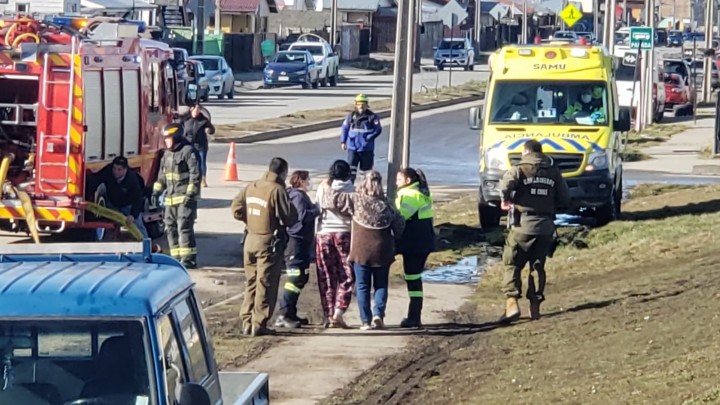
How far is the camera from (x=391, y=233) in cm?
1302

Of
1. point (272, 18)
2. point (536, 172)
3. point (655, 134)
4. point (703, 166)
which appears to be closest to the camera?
point (536, 172)

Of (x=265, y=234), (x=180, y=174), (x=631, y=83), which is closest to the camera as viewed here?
(x=265, y=234)

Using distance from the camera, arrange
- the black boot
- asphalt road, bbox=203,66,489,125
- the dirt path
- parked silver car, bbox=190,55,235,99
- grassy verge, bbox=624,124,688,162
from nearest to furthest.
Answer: the dirt path → the black boot → grassy verge, bbox=624,124,688,162 → asphalt road, bbox=203,66,489,125 → parked silver car, bbox=190,55,235,99

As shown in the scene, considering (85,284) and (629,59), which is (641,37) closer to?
(629,59)

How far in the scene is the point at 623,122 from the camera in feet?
67.1

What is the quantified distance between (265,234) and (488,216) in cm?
820

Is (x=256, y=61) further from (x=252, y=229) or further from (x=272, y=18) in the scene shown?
(x=252, y=229)

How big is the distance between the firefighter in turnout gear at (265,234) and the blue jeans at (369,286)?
2.47 feet

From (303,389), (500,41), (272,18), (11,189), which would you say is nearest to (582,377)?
(303,389)

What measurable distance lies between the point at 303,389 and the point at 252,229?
7.92 feet

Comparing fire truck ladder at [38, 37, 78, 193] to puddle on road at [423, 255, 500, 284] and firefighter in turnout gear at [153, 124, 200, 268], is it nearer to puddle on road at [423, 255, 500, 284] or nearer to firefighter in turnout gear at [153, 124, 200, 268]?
firefighter in turnout gear at [153, 124, 200, 268]

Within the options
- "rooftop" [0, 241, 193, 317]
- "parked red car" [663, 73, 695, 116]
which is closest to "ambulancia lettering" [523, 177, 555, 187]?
"rooftop" [0, 241, 193, 317]

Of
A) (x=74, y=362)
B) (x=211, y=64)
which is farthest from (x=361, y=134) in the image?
(x=211, y=64)

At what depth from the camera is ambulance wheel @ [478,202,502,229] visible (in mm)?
20308
